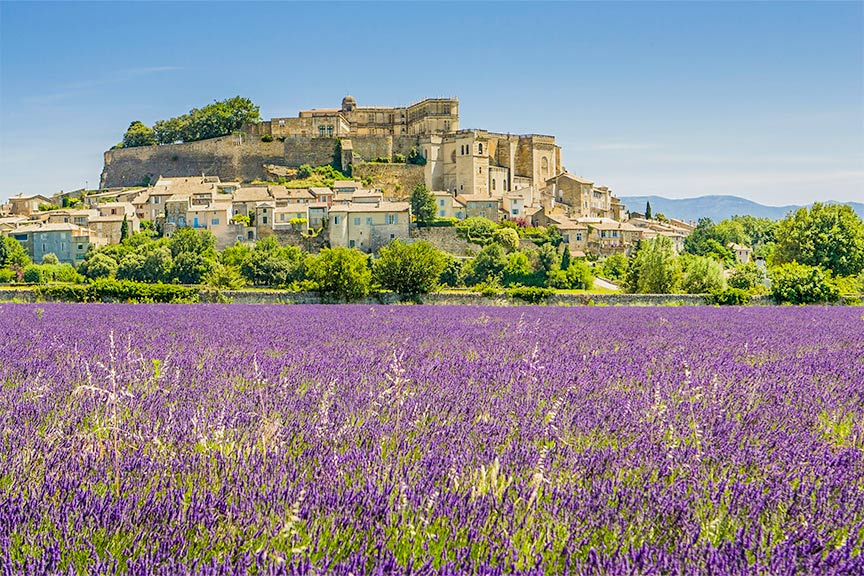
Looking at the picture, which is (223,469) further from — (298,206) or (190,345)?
(298,206)

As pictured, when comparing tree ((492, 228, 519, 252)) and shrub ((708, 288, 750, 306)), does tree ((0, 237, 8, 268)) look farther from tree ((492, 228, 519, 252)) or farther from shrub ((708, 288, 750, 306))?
shrub ((708, 288, 750, 306))

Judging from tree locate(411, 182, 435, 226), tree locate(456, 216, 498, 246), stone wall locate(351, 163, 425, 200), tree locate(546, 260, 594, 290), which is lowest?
tree locate(546, 260, 594, 290)

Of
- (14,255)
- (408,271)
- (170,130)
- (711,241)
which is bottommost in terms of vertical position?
(408,271)

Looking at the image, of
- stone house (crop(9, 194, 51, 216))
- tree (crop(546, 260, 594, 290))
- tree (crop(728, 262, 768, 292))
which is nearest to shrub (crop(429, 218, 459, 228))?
A: tree (crop(546, 260, 594, 290))

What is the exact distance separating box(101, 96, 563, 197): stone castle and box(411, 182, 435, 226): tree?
38.8 ft

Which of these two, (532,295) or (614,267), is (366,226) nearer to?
(614,267)

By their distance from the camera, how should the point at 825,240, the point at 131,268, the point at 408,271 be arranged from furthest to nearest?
the point at 131,268
the point at 825,240
the point at 408,271

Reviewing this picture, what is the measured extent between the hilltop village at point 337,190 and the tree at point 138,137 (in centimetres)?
307

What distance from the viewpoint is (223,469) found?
113 inches

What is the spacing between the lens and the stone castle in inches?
3228

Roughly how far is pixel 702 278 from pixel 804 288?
207 inches

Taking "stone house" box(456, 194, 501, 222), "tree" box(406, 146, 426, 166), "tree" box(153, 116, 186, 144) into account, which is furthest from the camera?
"tree" box(153, 116, 186, 144)

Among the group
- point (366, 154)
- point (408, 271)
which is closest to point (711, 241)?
point (366, 154)

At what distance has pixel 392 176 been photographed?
8144 centimetres
